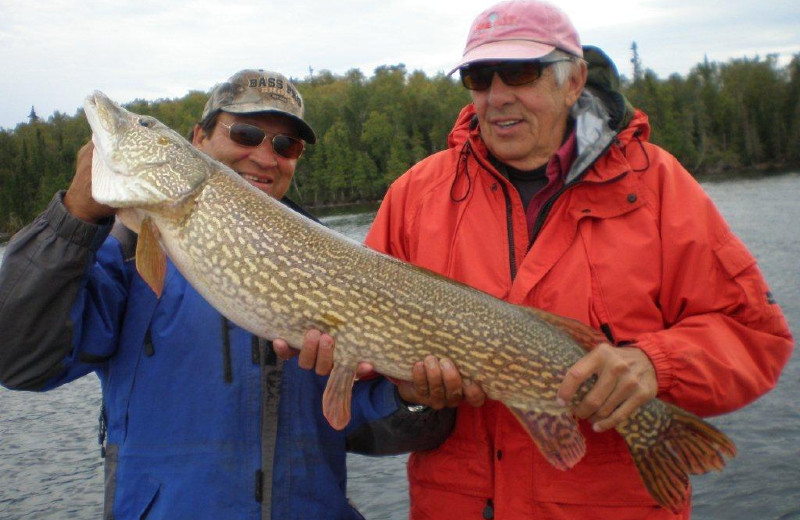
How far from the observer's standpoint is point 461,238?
2.78m

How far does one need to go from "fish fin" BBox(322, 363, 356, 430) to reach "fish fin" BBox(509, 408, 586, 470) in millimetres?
710

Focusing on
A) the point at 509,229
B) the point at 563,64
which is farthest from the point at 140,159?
the point at 563,64

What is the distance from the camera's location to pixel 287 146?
346 centimetres

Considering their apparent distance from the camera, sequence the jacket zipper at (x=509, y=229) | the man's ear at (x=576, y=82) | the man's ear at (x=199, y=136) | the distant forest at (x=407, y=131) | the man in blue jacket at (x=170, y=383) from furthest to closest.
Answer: the distant forest at (x=407, y=131)
the man's ear at (x=199, y=136)
the man's ear at (x=576, y=82)
the jacket zipper at (x=509, y=229)
the man in blue jacket at (x=170, y=383)

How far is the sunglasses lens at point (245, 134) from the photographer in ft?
10.9

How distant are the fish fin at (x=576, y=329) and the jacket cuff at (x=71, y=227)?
1760mm

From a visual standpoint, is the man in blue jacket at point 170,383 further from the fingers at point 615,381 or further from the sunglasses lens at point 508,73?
the sunglasses lens at point 508,73

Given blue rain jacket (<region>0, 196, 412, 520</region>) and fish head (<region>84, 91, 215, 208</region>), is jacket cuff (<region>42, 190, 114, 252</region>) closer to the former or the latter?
blue rain jacket (<region>0, 196, 412, 520</region>)

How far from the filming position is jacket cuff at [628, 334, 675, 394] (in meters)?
2.40

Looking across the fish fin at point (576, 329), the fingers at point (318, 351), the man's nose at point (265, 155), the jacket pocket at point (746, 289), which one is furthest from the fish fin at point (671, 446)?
the man's nose at point (265, 155)

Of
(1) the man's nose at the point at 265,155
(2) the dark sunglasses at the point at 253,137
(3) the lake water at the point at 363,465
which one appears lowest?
(3) the lake water at the point at 363,465

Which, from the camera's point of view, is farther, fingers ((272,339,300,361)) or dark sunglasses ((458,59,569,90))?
dark sunglasses ((458,59,569,90))

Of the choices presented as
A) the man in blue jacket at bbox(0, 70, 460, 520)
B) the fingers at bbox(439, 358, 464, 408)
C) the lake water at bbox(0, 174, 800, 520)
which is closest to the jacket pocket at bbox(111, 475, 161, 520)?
the man in blue jacket at bbox(0, 70, 460, 520)

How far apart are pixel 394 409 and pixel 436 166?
3.68 ft
